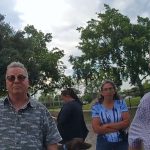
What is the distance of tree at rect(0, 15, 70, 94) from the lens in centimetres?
4372

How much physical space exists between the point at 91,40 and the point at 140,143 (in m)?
56.5

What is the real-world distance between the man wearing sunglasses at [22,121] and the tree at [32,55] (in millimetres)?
34990

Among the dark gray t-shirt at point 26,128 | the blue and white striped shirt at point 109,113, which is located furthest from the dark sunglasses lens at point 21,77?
the blue and white striped shirt at point 109,113

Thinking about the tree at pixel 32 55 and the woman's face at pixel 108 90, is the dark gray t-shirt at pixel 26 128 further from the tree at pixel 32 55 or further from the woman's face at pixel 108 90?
the tree at pixel 32 55

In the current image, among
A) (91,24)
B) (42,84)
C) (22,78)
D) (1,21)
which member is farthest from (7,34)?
(22,78)

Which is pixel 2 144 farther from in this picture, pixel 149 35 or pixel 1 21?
pixel 149 35

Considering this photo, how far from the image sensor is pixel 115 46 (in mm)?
59062

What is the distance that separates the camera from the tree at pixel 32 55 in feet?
143

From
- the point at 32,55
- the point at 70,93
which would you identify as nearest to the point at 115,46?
the point at 32,55

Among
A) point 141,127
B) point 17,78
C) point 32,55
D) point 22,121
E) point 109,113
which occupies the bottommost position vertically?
point 141,127

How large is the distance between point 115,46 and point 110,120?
52.4 meters

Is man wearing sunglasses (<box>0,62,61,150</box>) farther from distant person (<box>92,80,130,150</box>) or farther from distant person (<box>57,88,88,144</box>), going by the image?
distant person (<box>57,88,88,144</box>)

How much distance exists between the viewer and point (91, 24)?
6019 cm

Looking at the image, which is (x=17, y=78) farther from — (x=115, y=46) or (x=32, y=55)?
(x=115, y=46)
